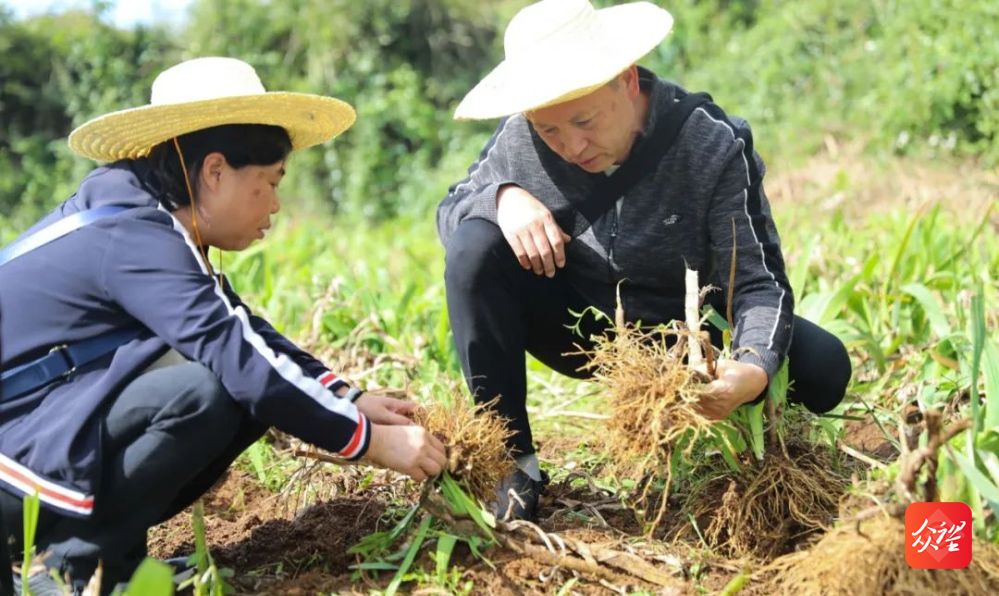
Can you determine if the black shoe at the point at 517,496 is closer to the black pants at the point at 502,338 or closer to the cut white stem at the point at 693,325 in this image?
the black pants at the point at 502,338

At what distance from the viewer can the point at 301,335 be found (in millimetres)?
3486

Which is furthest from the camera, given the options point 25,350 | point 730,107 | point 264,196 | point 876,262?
point 730,107

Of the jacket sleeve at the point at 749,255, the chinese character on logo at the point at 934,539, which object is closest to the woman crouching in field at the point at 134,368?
the jacket sleeve at the point at 749,255

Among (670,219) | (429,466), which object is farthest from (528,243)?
(429,466)

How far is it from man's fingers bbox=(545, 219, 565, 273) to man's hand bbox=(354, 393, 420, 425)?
0.44 m

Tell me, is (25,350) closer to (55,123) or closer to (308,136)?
(308,136)

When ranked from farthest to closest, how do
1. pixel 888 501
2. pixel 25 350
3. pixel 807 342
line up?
pixel 807 342, pixel 25 350, pixel 888 501

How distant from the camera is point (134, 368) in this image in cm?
193

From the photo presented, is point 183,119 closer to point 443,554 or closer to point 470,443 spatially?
point 470,443

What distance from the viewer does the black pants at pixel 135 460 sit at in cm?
189

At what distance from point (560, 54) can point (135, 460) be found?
1.10m

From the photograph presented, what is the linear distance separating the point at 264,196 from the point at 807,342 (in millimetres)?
1173

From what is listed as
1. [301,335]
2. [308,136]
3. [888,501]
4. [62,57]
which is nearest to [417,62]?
[62,57]

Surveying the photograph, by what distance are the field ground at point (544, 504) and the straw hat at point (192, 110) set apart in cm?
74
